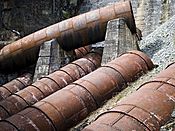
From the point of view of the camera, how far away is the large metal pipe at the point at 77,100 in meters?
5.86

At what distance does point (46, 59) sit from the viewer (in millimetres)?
10445

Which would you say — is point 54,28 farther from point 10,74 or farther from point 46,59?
point 10,74

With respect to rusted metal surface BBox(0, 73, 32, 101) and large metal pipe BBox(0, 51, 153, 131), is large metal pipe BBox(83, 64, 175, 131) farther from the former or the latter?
rusted metal surface BBox(0, 73, 32, 101)

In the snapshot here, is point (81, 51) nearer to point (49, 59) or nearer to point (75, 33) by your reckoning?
point (75, 33)

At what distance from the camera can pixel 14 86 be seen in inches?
401

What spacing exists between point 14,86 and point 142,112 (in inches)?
241

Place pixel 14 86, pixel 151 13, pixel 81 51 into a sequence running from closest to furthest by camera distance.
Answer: pixel 14 86, pixel 81 51, pixel 151 13

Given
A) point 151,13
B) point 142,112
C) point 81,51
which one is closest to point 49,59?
point 81,51

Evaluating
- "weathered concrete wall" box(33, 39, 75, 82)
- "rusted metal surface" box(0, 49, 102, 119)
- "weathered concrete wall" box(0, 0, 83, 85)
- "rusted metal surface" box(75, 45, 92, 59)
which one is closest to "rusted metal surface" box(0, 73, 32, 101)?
"weathered concrete wall" box(33, 39, 75, 82)

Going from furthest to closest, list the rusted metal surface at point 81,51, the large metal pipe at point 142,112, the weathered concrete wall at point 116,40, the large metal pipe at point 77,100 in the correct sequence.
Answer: the rusted metal surface at point 81,51, the weathered concrete wall at point 116,40, the large metal pipe at point 77,100, the large metal pipe at point 142,112

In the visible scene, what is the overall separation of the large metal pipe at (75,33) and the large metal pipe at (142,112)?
470 centimetres

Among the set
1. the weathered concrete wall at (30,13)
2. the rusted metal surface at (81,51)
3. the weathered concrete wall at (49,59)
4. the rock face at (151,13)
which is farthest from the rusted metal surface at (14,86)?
the rock face at (151,13)

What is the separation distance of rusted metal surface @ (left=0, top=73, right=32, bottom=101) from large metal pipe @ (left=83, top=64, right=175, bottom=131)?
5272 mm

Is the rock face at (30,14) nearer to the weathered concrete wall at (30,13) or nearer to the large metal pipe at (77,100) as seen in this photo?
the weathered concrete wall at (30,13)
